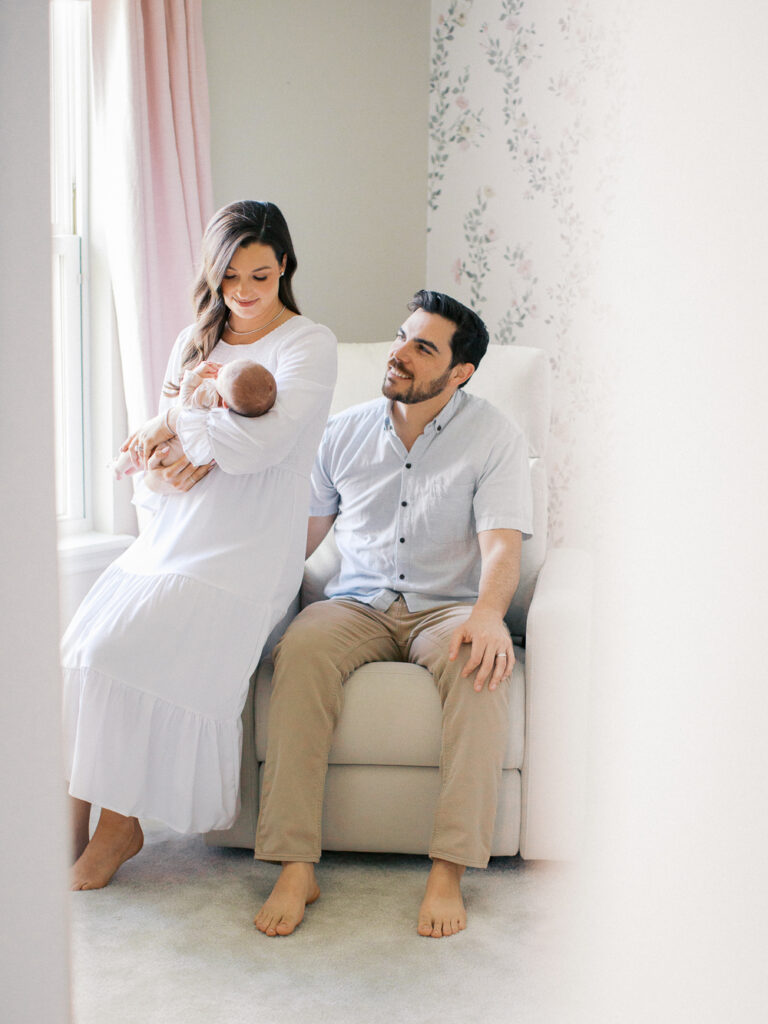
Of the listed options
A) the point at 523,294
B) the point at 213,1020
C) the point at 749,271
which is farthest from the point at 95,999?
the point at 523,294

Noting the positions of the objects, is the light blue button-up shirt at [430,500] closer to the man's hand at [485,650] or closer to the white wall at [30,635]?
the man's hand at [485,650]

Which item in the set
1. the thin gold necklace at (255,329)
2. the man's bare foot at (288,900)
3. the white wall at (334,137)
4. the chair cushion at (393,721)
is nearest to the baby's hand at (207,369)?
the thin gold necklace at (255,329)

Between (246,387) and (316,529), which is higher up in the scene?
(246,387)

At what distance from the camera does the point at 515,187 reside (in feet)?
9.01

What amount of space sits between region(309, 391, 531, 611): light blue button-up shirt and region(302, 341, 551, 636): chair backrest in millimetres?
123

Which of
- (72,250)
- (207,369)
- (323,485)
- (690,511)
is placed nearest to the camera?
(690,511)

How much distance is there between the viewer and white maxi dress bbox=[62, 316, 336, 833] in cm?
149

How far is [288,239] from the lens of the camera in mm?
1672

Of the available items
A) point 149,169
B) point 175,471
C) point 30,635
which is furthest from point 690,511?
point 149,169

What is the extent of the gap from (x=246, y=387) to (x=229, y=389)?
0.10 ft

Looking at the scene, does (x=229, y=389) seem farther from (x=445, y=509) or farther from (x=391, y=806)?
(x=391, y=806)

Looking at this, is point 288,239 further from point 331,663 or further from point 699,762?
point 699,762

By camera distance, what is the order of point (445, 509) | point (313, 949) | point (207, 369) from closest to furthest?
point (313, 949)
point (207, 369)
point (445, 509)

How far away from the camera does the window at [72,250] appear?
7.10 feet
